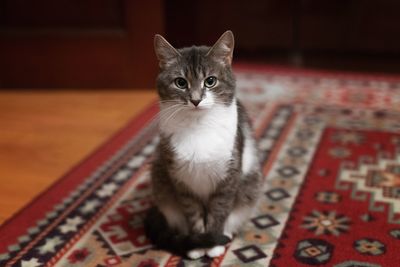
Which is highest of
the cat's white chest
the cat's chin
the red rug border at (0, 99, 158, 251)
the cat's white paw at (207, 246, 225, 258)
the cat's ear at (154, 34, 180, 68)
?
the cat's ear at (154, 34, 180, 68)

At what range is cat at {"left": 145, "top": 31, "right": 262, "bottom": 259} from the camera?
131 cm

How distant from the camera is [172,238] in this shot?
1410 millimetres

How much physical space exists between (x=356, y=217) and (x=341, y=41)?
207 cm

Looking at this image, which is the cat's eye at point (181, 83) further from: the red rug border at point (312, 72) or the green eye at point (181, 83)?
the red rug border at point (312, 72)

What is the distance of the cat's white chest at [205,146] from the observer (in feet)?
4.36

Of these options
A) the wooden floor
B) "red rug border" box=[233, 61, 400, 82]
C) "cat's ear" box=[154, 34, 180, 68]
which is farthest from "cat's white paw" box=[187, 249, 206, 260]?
"red rug border" box=[233, 61, 400, 82]

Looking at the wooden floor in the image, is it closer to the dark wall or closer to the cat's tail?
the cat's tail

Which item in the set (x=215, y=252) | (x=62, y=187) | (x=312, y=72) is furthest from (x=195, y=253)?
(x=312, y=72)

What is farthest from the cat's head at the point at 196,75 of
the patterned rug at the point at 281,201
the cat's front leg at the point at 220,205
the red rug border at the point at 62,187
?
the red rug border at the point at 62,187

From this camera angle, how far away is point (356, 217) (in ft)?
5.15

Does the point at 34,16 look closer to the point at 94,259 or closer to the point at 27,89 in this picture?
the point at 27,89

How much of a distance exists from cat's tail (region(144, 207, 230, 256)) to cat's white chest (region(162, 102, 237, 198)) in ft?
0.54

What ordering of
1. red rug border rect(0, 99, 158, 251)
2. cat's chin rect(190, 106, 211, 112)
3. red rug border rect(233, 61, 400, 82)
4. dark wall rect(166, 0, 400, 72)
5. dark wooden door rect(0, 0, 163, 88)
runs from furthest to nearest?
dark wall rect(166, 0, 400, 72) → red rug border rect(233, 61, 400, 82) → dark wooden door rect(0, 0, 163, 88) → red rug border rect(0, 99, 158, 251) → cat's chin rect(190, 106, 211, 112)

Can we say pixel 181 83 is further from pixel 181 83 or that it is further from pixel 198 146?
pixel 198 146
